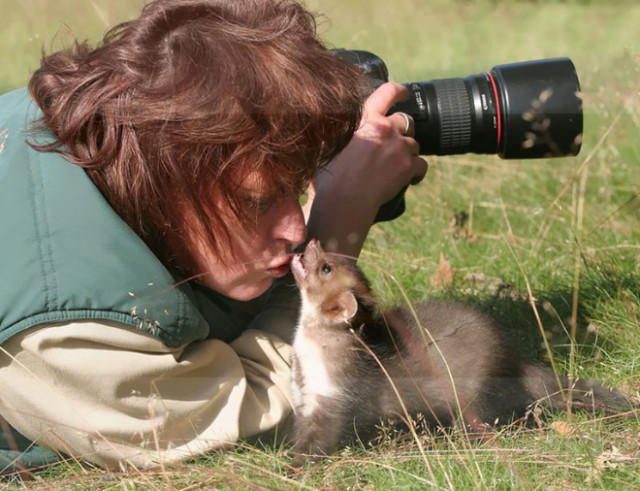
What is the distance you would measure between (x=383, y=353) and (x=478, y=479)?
52cm

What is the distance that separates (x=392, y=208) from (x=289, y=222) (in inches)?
23.1

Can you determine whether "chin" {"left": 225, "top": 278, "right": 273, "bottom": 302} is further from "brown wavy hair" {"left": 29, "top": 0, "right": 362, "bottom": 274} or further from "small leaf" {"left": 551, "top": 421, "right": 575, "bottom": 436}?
"small leaf" {"left": 551, "top": 421, "right": 575, "bottom": 436}

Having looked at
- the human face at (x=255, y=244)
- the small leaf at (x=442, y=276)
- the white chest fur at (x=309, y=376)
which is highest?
the human face at (x=255, y=244)

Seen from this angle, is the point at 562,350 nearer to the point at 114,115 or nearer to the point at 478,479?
the point at 478,479

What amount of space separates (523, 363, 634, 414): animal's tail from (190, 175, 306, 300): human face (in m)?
0.68

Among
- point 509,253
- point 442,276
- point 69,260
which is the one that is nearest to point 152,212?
point 69,260

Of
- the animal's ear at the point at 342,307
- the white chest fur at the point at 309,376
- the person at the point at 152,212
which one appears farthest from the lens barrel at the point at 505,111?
the white chest fur at the point at 309,376

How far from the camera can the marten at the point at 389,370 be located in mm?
2158

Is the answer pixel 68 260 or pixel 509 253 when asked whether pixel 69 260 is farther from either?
pixel 509 253

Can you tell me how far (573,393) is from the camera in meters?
2.21

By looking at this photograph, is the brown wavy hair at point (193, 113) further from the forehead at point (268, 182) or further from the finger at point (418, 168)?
the finger at point (418, 168)

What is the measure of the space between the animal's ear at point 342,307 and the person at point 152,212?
0.18 m

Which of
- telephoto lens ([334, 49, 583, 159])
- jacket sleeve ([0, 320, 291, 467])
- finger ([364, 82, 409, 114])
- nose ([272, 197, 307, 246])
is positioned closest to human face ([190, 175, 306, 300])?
nose ([272, 197, 307, 246])

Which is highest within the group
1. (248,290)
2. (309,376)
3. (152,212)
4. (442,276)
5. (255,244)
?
(152,212)
